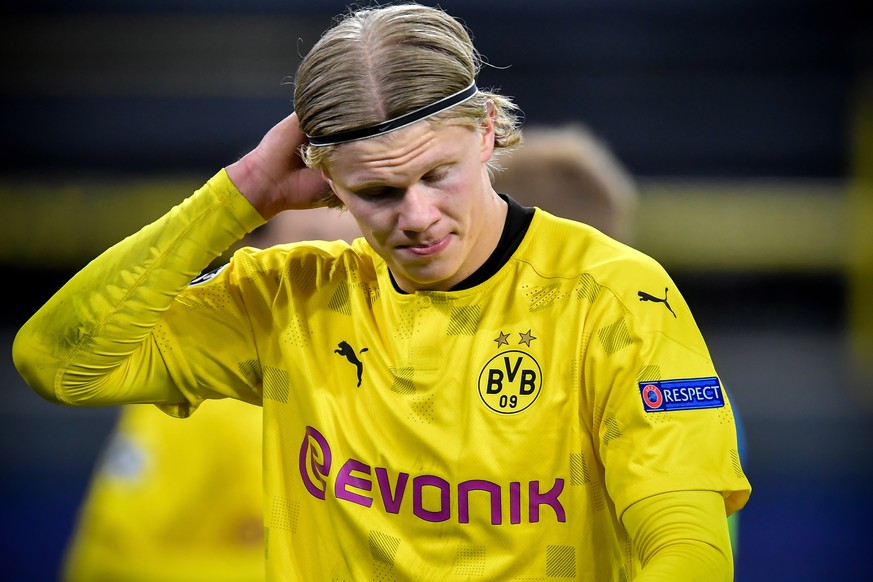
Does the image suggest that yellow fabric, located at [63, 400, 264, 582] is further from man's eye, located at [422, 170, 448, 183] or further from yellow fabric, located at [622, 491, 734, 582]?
yellow fabric, located at [622, 491, 734, 582]

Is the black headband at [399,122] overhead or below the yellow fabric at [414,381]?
overhead

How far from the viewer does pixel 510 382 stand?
4.95 feet

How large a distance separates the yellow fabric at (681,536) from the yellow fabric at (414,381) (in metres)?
0.02

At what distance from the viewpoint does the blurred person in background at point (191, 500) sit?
268 centimetres

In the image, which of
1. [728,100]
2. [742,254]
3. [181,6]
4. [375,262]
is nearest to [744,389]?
[742,254]

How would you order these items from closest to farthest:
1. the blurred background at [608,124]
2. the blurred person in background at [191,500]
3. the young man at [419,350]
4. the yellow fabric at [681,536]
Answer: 1. the yellow fabric at [681,536]
2. the young man at [419,350]
3. the blurred person in background at [191,500]
4. the blurred background at [608,124]

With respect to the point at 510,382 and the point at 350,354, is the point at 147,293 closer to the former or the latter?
the point at 350,354

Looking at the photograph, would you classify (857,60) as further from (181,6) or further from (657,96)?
(181,6)

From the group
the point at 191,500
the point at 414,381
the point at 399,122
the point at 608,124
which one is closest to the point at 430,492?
the point at 414,381

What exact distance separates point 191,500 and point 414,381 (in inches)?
51.2

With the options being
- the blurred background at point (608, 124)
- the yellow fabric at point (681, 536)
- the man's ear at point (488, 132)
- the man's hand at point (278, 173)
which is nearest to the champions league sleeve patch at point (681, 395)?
the yellow fabric at point (681, 536)

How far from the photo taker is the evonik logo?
1.50 metres

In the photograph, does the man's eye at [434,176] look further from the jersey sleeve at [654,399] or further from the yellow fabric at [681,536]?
the yellow fabric at [681,536]

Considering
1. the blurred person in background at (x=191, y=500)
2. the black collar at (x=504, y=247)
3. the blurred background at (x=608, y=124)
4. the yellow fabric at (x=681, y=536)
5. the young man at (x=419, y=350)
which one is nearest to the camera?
the yellow fabric at (x=681, y=536)
